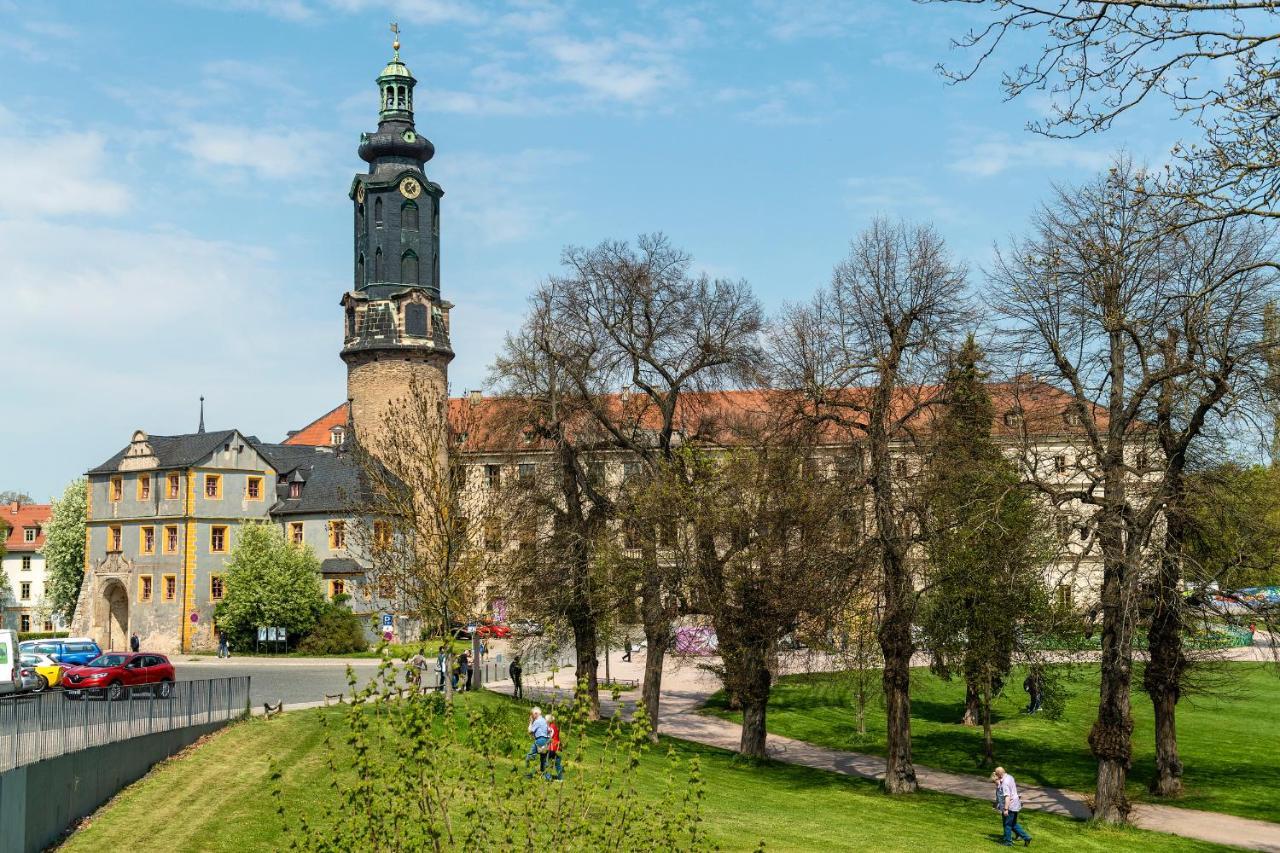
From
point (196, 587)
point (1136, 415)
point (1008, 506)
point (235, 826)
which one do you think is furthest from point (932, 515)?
point (196, 587)

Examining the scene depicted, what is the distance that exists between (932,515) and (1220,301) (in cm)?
956

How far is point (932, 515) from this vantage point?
108 ft

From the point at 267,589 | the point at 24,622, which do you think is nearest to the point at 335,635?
the point at 267,589

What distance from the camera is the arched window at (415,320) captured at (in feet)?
237

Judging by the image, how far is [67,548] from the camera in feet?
290

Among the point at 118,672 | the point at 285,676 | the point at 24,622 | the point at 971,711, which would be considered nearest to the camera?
the point at 118,672

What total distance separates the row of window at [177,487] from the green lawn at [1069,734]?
113 feet

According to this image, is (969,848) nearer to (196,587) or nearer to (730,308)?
(730,308)

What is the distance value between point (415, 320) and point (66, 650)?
31917 mm

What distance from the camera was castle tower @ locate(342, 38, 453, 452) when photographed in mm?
72188

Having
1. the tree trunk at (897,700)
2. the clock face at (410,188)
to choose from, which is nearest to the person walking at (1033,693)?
the tree trunk at (897,700)

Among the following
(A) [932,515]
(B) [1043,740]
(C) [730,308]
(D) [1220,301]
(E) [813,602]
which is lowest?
(B) [1043,740]

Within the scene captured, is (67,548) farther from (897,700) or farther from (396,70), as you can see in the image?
(897,700)

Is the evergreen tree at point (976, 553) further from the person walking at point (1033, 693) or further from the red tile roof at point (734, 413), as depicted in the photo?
the person walking at point (1033, 693)
